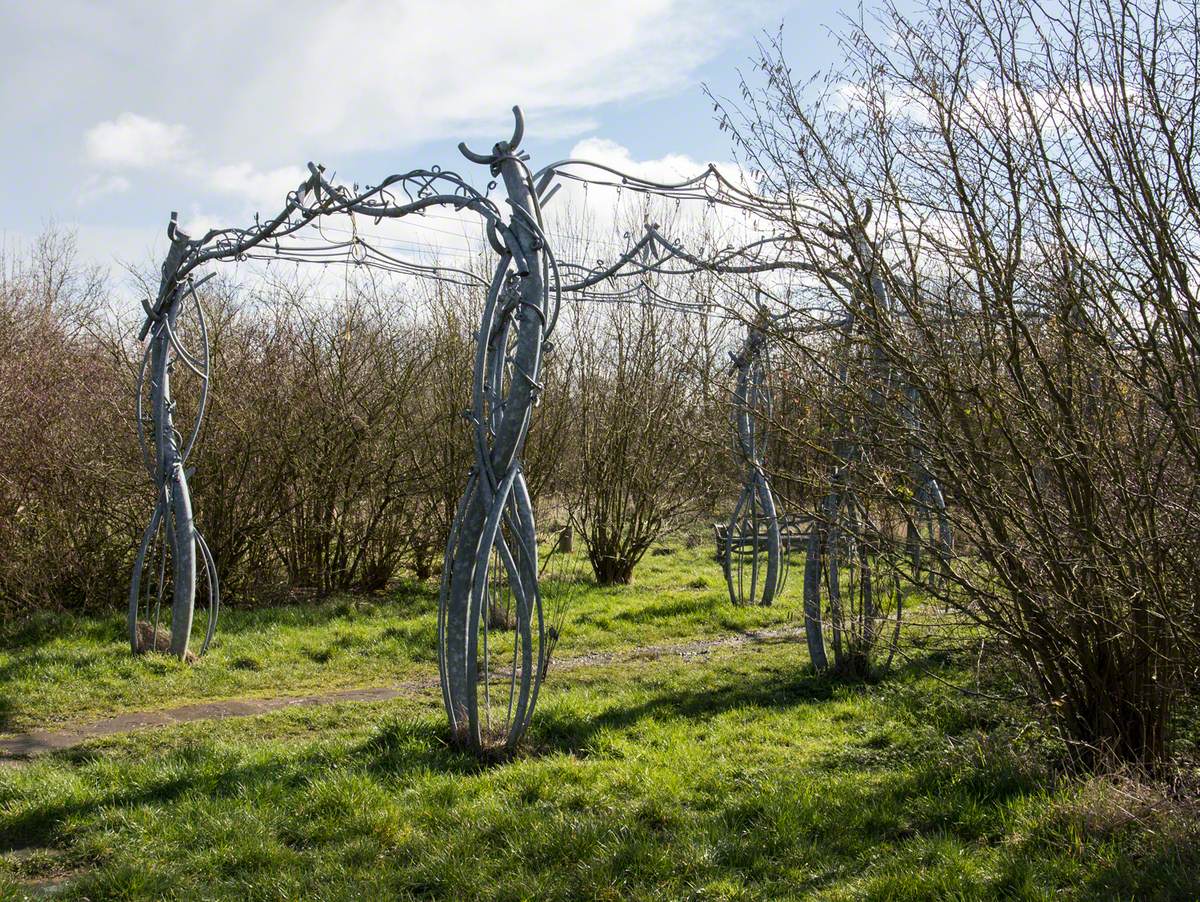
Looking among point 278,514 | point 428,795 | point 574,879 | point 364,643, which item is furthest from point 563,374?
point 574,879

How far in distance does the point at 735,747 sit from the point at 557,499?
28.0ft

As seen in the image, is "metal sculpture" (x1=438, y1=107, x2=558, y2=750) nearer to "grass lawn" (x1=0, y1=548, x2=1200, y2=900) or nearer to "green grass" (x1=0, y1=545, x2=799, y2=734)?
"grass lawn" (x1=0, y1=548, x2=1200, y2=900)

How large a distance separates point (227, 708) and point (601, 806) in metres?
3.61

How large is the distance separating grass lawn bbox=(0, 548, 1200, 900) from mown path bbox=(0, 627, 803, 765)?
0.86ft

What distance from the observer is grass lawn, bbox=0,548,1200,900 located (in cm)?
386

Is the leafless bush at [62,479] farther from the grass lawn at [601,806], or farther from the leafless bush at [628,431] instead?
the leafless bush at [628,431]

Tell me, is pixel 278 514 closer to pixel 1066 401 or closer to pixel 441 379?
pixel 441 379

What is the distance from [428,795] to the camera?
15.8ft

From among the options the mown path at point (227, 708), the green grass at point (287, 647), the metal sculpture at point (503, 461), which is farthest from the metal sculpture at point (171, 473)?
the metal sculpture at point (503, 461)

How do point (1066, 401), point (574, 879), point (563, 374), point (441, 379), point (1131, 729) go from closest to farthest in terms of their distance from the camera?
point (574, 879) → point (1066, 401) → point (1131, 729) → point (441, 379) → point (563, 374)

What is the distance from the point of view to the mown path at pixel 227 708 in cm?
624

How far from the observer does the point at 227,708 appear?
23.4 ft

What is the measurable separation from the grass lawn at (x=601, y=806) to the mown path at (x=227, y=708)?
262 millimetres

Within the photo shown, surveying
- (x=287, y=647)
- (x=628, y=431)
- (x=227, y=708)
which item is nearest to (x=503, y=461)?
(x=227, y=708)
